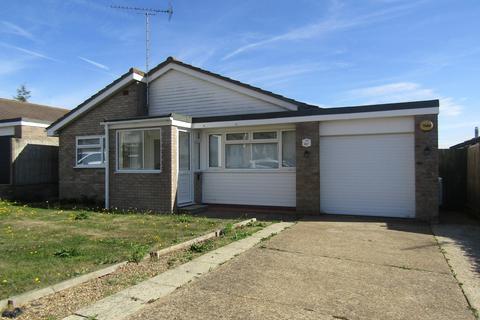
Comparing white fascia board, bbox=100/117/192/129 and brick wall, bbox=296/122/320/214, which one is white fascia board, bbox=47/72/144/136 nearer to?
white fascia board, bbox=100/117/192/129

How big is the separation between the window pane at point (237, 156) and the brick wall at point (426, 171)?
204 inches

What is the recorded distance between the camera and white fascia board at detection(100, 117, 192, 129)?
12512mm

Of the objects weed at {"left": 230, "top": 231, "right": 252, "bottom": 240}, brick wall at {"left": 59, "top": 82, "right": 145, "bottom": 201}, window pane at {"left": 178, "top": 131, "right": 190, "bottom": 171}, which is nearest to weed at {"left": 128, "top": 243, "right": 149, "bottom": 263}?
weed at {"left": 230, "top": 231, "right": 252, "bottom": 240}

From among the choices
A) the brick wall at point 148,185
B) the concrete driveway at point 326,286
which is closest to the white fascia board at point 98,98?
the brick wall at point 148,185

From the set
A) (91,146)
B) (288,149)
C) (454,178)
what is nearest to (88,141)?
(91,146)

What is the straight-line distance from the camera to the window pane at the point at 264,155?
12883 mm

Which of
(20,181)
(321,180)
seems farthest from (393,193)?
(20,181)

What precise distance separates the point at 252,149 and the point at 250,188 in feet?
4.24

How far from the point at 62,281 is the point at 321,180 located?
8.16 m

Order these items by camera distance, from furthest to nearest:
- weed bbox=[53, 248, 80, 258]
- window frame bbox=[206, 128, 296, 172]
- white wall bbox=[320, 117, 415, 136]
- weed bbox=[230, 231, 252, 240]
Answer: window frame bbox=[206, 128, 296, 172], white wall bbox=[320, 117, 415, 136], weed bbox=[230, 231, 252, 240], weed bbox=[53, 248, 80, 258]

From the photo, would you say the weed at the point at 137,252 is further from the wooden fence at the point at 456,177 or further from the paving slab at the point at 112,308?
the wooden fence at the point at 456,177

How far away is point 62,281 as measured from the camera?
5352mm

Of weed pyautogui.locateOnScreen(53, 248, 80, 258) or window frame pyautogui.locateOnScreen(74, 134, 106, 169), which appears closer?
weed pyautogui.locateOnScreen(53, 248, 80, 258)

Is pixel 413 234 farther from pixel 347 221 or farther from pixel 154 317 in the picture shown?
pixel 154 317
